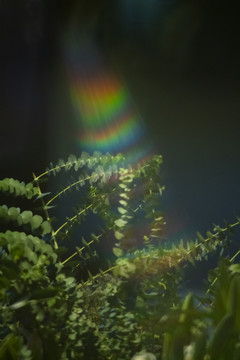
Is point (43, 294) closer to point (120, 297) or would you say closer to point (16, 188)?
point (120, 297)

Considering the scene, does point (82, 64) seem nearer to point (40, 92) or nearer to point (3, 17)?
point (40, 92)

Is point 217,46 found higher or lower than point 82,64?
lower

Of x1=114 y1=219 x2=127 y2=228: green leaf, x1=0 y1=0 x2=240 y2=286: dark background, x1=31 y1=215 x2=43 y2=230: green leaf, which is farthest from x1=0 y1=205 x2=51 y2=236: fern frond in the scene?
x1=0 y1=0 x2=240 y2=286: dark background

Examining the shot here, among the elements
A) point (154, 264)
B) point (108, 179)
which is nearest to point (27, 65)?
point (108, 179)

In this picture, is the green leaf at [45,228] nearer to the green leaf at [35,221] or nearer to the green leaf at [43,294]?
the green leaf at [35,221]

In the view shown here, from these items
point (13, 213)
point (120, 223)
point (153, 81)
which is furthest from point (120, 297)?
point (153, 81)

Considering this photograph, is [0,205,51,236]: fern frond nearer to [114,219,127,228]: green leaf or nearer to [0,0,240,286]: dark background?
[114,219,127,228]: green leaf
